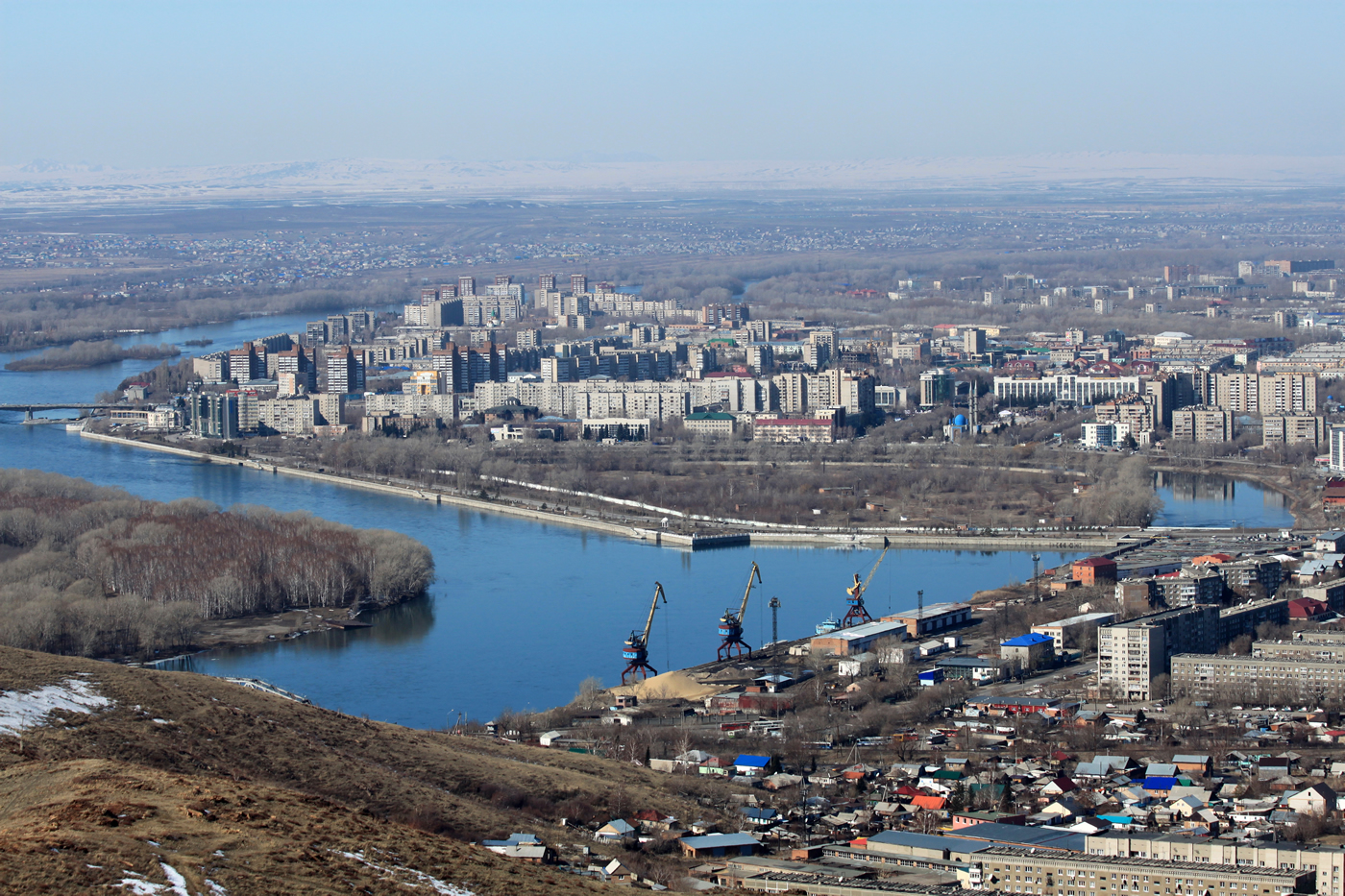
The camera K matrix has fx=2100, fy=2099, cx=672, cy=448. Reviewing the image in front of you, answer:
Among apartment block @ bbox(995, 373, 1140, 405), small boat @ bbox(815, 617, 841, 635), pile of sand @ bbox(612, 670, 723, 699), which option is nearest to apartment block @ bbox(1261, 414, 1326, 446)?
apartment block @ bbox(995, 373, 1140, 405)

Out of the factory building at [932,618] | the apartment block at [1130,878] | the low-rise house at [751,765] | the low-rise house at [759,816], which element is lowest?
the factory building at [932,618]

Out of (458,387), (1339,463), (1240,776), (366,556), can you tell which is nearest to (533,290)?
(458,387)

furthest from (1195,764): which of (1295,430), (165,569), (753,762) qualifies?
(1295,430)

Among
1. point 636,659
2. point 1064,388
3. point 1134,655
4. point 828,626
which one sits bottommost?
point 1064,388

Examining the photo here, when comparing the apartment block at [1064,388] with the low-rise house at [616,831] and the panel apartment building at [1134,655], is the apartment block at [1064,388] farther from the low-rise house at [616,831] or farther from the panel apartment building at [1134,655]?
the low-rise house at [616,831]

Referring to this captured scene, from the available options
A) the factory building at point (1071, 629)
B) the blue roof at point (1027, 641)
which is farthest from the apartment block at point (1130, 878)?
the factory building at point (1071, 629)

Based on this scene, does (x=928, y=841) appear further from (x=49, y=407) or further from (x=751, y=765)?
(x=49, y=407)
